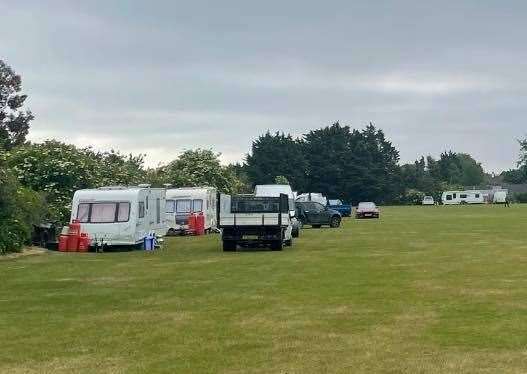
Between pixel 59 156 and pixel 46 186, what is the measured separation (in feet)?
6.46

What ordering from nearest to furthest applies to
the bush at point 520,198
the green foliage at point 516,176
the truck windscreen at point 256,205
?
the truck windscreen at point 256,205 < the bush at point 520,198 < the green foliage at point 516,176

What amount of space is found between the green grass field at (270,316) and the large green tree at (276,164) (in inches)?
3851

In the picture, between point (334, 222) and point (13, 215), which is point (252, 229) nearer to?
point (13, 215)

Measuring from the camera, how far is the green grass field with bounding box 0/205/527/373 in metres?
8.62

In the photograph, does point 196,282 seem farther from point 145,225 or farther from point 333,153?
point 333,153

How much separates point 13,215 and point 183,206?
14233 millimetres

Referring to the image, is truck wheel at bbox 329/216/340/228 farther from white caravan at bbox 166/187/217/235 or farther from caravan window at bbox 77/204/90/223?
caravan window at bbox 77/204/90/223

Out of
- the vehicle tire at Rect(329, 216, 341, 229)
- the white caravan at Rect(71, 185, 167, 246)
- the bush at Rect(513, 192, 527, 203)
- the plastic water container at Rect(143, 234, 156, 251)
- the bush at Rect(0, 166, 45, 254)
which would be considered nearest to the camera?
the bush at Rect(0, 166, 45, 254)

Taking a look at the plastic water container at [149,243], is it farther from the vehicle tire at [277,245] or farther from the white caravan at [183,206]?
the white caravan at [183,206]

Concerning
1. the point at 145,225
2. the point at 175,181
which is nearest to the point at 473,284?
the point at 145,225

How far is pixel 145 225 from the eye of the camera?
29891 millimetres

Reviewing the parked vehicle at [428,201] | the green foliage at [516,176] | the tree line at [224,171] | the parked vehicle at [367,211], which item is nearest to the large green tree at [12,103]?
the tree line at [224,171]

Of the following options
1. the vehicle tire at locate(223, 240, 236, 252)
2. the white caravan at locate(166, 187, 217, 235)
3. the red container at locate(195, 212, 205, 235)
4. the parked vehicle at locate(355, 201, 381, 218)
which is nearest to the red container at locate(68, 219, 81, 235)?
the vehicle tire at locate(223, 240, 236, 252)

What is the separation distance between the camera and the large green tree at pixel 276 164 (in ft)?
393
